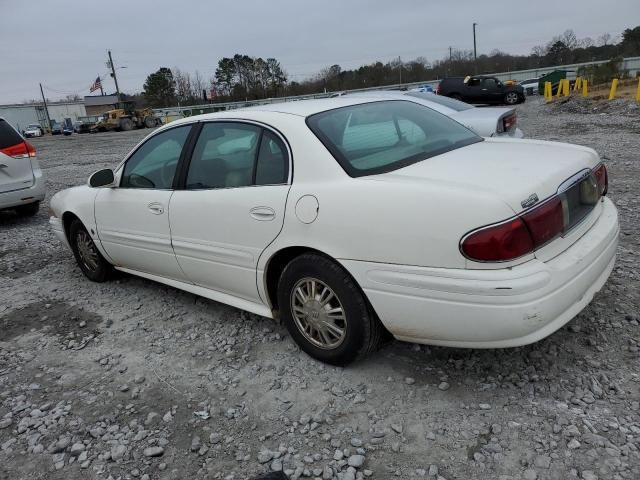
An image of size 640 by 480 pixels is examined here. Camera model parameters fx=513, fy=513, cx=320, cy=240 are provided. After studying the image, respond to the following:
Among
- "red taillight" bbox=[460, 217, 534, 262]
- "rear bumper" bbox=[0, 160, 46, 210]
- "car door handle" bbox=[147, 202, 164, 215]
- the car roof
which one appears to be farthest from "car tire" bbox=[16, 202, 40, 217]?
"red taillight" bbox=[460, 217, 534, 262]

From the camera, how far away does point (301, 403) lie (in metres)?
2.78

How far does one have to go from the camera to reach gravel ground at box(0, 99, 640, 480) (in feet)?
7.54

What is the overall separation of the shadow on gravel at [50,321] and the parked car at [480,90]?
71.1 feet

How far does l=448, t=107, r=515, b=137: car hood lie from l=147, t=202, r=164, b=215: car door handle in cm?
404

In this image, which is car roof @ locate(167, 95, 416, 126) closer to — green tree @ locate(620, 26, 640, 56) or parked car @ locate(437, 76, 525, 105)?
parked car @ locate(437, 76, 525, 105)

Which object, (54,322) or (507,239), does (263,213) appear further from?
(54,322)

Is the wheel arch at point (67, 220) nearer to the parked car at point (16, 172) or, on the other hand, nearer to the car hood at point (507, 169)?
the parked car at point (16, 172)

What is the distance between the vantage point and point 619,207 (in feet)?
18.3

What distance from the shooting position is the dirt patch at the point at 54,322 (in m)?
3.90

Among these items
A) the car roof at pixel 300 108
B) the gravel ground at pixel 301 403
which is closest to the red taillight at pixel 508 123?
the gravel ground at pixel 301 403

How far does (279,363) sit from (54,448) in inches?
50.2

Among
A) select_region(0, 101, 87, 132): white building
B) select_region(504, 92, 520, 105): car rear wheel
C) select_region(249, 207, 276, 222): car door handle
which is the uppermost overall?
select_region(0, 101, 87, 132): white building

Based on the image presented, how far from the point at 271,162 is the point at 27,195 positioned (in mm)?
6267

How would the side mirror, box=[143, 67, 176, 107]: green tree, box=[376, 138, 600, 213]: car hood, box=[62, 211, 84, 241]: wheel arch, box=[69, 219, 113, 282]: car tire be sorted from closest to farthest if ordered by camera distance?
box=[376, 138, 600, 213]: car hood < the side mirror < box=[69, 219, 113, 282]: car tire < box=[62, 211, 84, 241]: wheel arch < box=[143, 67, 176, 107]: green tree
